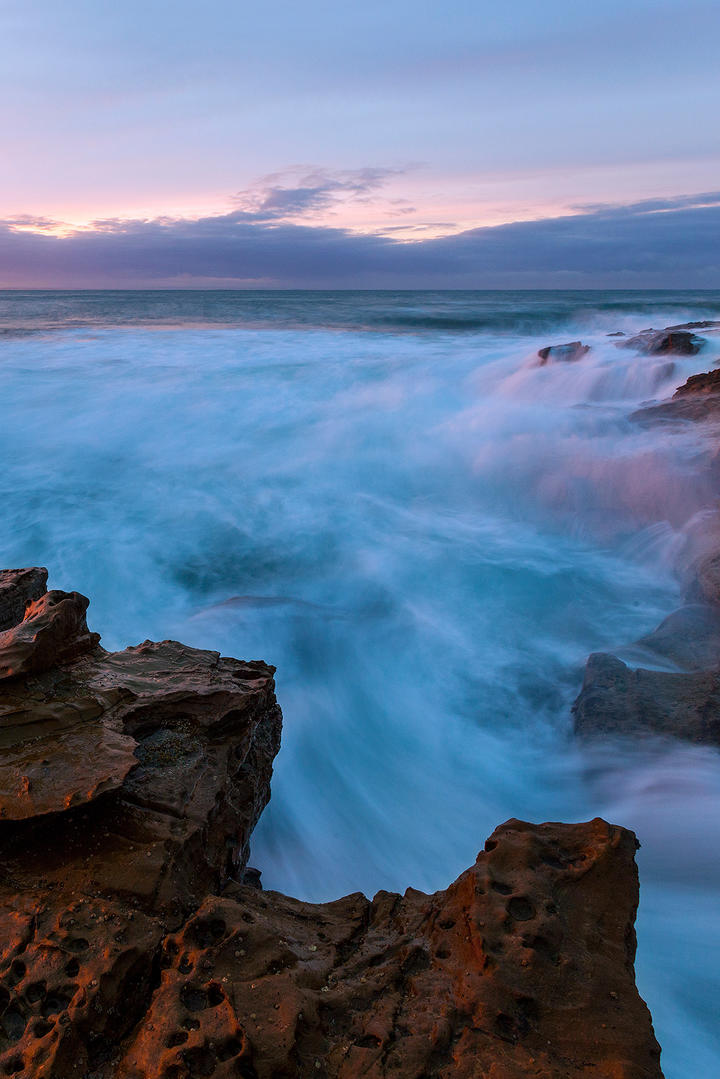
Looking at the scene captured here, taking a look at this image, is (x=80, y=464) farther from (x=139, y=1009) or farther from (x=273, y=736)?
(x=139, y=1009)

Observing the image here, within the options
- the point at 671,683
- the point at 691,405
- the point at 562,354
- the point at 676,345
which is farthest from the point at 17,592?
the point at 562,354

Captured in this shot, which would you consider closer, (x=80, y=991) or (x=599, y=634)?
(x=80, y=991)

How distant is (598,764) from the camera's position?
440 centimetres

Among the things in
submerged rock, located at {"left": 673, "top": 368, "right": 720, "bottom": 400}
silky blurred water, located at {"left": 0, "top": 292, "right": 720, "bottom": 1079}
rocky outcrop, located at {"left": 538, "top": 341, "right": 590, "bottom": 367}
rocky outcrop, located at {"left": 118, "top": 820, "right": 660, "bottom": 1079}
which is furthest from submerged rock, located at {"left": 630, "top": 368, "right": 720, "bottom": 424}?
rocky outcrop, located at {"left": 118, "top": 820, "right": 660, "bottom": 1079}

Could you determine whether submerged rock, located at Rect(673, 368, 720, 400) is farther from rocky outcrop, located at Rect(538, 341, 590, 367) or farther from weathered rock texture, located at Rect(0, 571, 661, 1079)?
weathered rock texture, located at Rect(0, 571, 661, 1079)

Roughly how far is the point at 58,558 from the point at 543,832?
6730 millimetres

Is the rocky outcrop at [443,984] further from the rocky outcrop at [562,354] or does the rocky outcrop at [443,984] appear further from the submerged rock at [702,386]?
the rocky outcrop at [562,354]

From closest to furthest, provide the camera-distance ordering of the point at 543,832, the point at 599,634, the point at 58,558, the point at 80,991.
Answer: the point at 80,991 < the point at 543,832 < the point at 599,634 < the point at 58,558

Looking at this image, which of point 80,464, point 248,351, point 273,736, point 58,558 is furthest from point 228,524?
point 248,351

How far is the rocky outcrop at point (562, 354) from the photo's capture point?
16.7 m

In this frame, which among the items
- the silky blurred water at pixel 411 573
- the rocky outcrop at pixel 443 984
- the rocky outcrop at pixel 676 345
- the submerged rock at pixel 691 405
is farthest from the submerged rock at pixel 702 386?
the rocky outcrop at pixel 443 984

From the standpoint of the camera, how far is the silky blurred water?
3.92 meters

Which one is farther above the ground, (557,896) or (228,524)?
(557,896)

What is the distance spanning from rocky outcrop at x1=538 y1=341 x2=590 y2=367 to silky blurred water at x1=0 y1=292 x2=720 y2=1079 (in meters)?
0.48
